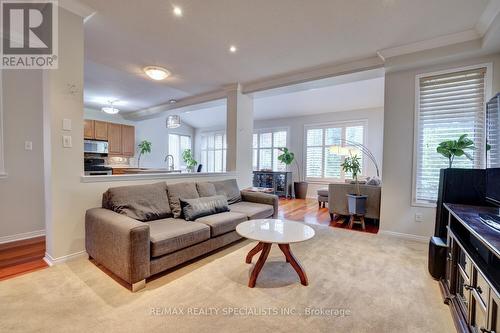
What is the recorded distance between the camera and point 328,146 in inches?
279

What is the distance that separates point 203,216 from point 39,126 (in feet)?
9.12

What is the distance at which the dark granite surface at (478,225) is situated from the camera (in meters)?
1.16

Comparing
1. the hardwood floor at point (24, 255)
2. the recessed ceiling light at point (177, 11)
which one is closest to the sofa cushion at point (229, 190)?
the hardwood floor at point (24, 255)

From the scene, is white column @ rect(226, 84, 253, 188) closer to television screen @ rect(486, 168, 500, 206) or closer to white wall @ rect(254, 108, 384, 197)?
white wall @ rect(254, 108, 384, 197)

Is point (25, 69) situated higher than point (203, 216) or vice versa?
point (25, 69)

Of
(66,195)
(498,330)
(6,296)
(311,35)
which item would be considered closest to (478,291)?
(498,330)

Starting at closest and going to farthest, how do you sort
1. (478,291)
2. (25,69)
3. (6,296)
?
(478,291) < (6,296) < (25,69)

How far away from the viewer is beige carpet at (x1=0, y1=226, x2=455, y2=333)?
1.55 m

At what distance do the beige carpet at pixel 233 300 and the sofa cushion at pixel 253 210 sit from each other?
802 mm

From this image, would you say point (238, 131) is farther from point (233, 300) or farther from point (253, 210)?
point (233, 300)

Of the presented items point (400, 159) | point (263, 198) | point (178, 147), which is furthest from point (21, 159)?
point (178, 147)

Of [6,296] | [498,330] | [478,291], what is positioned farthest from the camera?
[6,296]

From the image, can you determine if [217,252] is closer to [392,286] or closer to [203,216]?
[203,216]

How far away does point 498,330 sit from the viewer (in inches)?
42.3
